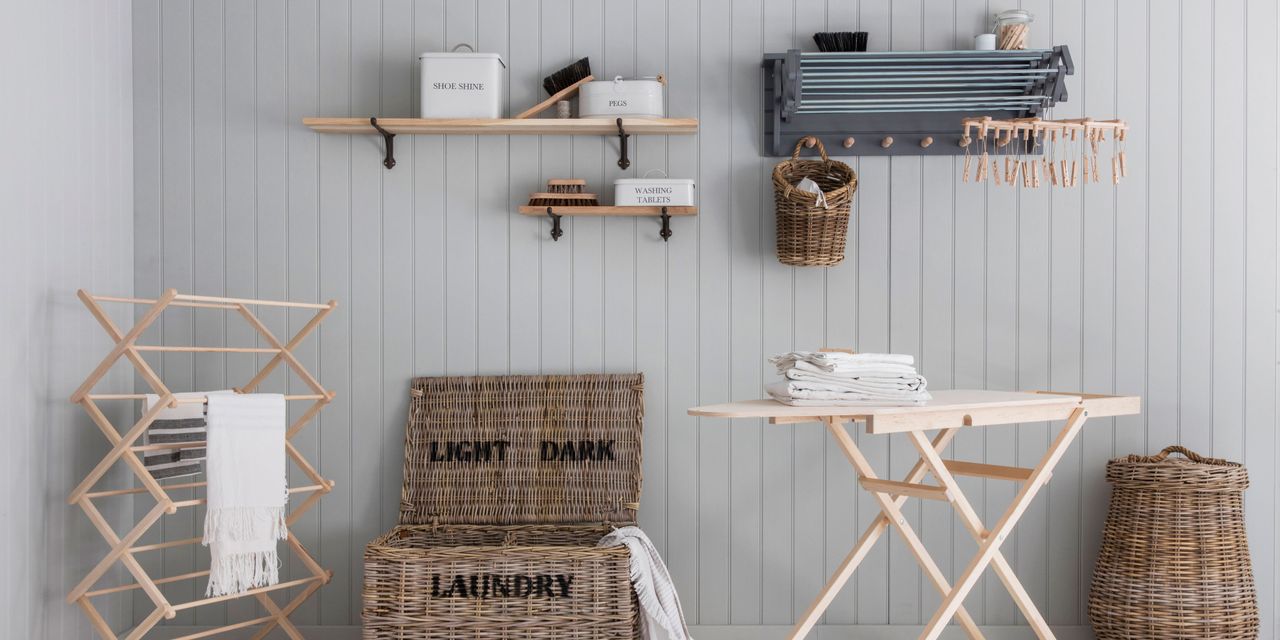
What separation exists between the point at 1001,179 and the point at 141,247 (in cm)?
265

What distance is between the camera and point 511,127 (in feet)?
8.32

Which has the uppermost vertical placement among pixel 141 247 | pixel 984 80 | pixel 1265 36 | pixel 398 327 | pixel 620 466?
pixel 1265 36

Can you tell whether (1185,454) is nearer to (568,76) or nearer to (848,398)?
(848,398)

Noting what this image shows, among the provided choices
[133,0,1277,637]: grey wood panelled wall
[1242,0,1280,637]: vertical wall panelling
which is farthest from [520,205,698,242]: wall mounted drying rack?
[1242,0,1280,637]: vertical wall panelling

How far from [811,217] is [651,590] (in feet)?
3.64

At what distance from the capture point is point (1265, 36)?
2.67 m

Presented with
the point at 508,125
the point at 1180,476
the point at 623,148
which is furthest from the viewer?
the point at 623,148

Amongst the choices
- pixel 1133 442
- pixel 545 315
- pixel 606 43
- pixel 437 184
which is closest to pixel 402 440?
pixel 545 315

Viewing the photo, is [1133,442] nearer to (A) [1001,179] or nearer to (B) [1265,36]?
(A) [1001,179]

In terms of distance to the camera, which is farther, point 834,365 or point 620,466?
point 620,466

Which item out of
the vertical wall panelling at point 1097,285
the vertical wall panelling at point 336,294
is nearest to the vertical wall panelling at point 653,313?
the vertical wall panelling at point 336,294

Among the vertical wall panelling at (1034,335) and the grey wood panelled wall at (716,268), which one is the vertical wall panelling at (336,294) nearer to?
the grey wood panelled wall at (716,268)

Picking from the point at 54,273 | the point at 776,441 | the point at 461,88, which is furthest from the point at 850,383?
the point at 54,273

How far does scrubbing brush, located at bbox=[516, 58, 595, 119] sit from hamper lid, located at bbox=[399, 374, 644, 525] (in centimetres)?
80
